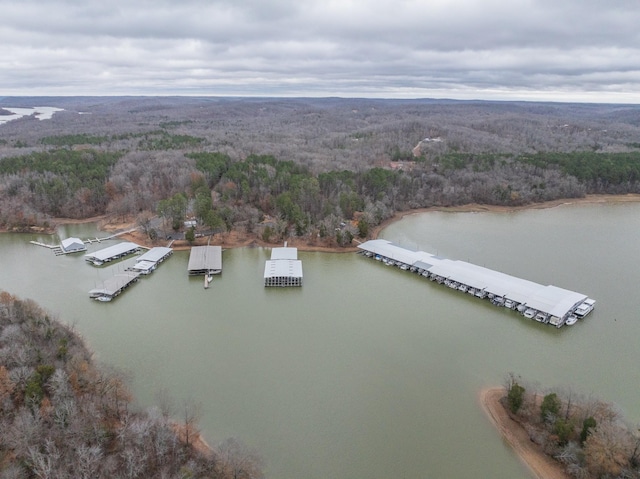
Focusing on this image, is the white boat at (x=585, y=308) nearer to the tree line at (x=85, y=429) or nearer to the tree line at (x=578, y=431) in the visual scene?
the tree line at (x=578, y=431)

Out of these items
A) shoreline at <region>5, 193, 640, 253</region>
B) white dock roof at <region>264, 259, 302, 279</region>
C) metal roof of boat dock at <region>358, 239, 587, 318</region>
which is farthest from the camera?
shoreline at <region>5, 193, 640, 253</region>

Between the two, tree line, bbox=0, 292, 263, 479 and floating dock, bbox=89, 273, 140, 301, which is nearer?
tree line, bbox=0, 292, 263, 479

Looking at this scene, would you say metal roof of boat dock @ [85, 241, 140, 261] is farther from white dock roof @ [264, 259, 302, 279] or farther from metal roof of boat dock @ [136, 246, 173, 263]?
white dock roof @ [264, 259, 302, 279]

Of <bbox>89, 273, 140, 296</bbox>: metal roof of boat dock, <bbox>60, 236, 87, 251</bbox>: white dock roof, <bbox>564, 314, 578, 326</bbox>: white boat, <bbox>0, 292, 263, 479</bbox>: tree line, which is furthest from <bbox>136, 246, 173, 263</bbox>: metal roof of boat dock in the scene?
<bbox>564, 314, 578, 326</bbox>: white boat

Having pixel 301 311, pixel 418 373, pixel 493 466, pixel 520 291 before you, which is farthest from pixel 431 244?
pixel 493 466

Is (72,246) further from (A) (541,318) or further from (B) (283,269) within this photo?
(A) (541,318)

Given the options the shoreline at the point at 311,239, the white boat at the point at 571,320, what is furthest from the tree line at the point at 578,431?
the shoreline at the point at 311,239
